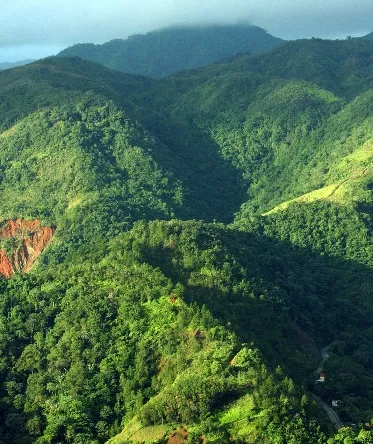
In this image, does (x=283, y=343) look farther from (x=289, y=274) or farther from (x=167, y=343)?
(x=289, y=274)

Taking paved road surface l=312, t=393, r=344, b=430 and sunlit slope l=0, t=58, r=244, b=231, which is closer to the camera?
paved road surface l=312, t=393, r=344, b=430

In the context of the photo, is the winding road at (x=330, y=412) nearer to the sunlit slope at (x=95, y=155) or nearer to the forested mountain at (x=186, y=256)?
the forested mountain at (x=186, y=256)

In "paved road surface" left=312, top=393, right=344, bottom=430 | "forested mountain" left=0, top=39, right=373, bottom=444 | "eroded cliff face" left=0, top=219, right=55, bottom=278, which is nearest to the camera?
"forested mountain" left=0, top=39, right=373, bottom=444

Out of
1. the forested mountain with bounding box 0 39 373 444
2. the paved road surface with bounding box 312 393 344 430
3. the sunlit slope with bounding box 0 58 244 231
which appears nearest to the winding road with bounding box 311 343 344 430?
the paved road surface with bounding box 312 393 344 430

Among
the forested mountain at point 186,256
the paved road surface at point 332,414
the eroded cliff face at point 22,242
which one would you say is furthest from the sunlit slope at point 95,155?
the paved road surface at point 332,414

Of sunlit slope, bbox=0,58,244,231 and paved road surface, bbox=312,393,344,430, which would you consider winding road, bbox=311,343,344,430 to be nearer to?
paved road surface, bbox=312,393,344,430

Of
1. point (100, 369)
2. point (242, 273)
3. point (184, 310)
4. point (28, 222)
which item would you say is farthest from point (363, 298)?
point (28, 222)
